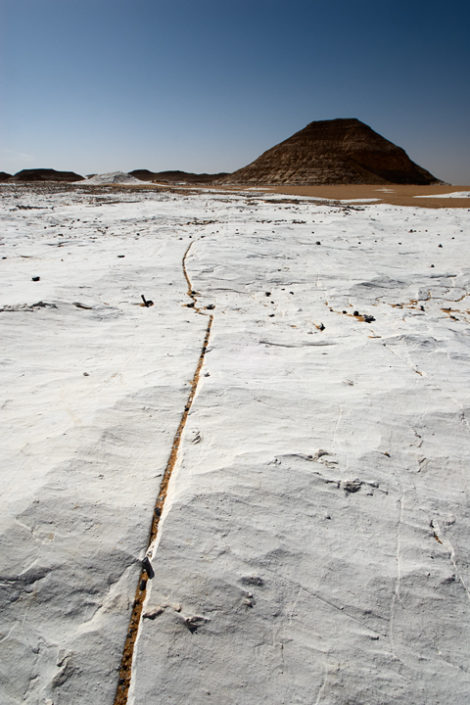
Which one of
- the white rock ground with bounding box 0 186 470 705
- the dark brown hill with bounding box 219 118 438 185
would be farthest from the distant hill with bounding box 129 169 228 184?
the white rock ground with bounding box 0 186 470 705

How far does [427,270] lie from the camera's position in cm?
469

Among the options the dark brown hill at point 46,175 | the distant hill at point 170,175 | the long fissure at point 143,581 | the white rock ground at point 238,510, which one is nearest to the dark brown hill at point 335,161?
the distant hill at point 170,175

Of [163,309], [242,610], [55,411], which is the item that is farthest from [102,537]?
[163,309]

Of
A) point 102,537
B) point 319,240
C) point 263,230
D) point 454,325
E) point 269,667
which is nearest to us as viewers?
point 269,667

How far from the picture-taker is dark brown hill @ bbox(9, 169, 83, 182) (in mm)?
53812

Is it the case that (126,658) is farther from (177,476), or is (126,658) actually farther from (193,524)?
(177,476)

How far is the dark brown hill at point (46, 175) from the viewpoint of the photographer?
2119 inches

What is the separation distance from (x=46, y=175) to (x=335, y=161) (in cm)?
4447

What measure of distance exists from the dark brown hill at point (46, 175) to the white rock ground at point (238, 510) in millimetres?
62082

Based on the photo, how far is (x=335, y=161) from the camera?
52688 millimetres

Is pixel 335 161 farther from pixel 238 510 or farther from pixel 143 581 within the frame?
pixel 143 581

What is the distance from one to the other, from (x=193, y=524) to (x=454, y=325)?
9.48 ft

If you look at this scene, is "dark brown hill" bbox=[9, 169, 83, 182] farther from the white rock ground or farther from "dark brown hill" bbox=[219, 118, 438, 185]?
the white rock ground

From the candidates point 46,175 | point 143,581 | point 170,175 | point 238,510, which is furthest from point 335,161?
point 143,581
